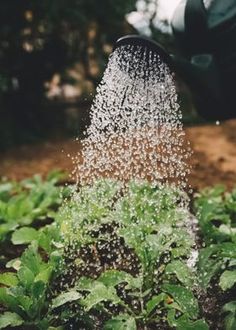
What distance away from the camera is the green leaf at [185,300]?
2361 mm

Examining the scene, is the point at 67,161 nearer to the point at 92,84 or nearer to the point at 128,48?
the point at 92,84

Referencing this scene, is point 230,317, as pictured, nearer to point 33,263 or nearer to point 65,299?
point 65,299

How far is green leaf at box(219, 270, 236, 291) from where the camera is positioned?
2.47 metres

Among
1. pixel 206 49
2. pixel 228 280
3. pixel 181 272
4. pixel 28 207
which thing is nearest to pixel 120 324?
pixel 181 272

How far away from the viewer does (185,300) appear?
93.9 inches

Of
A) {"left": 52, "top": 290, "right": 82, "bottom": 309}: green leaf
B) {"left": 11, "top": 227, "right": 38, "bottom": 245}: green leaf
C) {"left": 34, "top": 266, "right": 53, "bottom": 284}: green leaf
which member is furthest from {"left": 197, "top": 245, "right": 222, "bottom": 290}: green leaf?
{"left": 11, "top": 227, "right": 38, "bottom": 245}: green leaf

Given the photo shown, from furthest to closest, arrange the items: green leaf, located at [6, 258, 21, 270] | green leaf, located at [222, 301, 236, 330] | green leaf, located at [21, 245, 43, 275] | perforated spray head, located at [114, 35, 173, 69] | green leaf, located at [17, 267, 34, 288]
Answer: green leaf, located at [6, 258, 21, 270]
green leaf, located at [21, 245, 43, 275]
green leaf, located at [17, 267, 34, 288]
green leaf, located at [222, 301, 236, 330]
perforated spray head, located at [114, 35, 173, 69]

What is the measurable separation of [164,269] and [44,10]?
19.4 ft

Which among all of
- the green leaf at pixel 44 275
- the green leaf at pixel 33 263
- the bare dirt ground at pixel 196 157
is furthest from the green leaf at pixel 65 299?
the bare dirt ground at pixel 196 157

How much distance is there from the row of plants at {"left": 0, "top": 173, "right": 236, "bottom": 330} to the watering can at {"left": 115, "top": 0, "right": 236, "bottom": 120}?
71 centimetres

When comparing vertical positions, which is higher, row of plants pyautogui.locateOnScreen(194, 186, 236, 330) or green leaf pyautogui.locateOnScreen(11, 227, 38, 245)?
green leaf pyautogui.locateOnScreen(11, 227, 38, 245)

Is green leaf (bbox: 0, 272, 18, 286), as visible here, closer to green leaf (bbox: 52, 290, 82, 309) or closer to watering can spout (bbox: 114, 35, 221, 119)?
green leaf (bbox: 52, 290, 82, 309)

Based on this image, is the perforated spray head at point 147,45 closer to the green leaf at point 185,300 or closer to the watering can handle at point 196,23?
the watering can handle at point 196,23

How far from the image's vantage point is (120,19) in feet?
28.1
